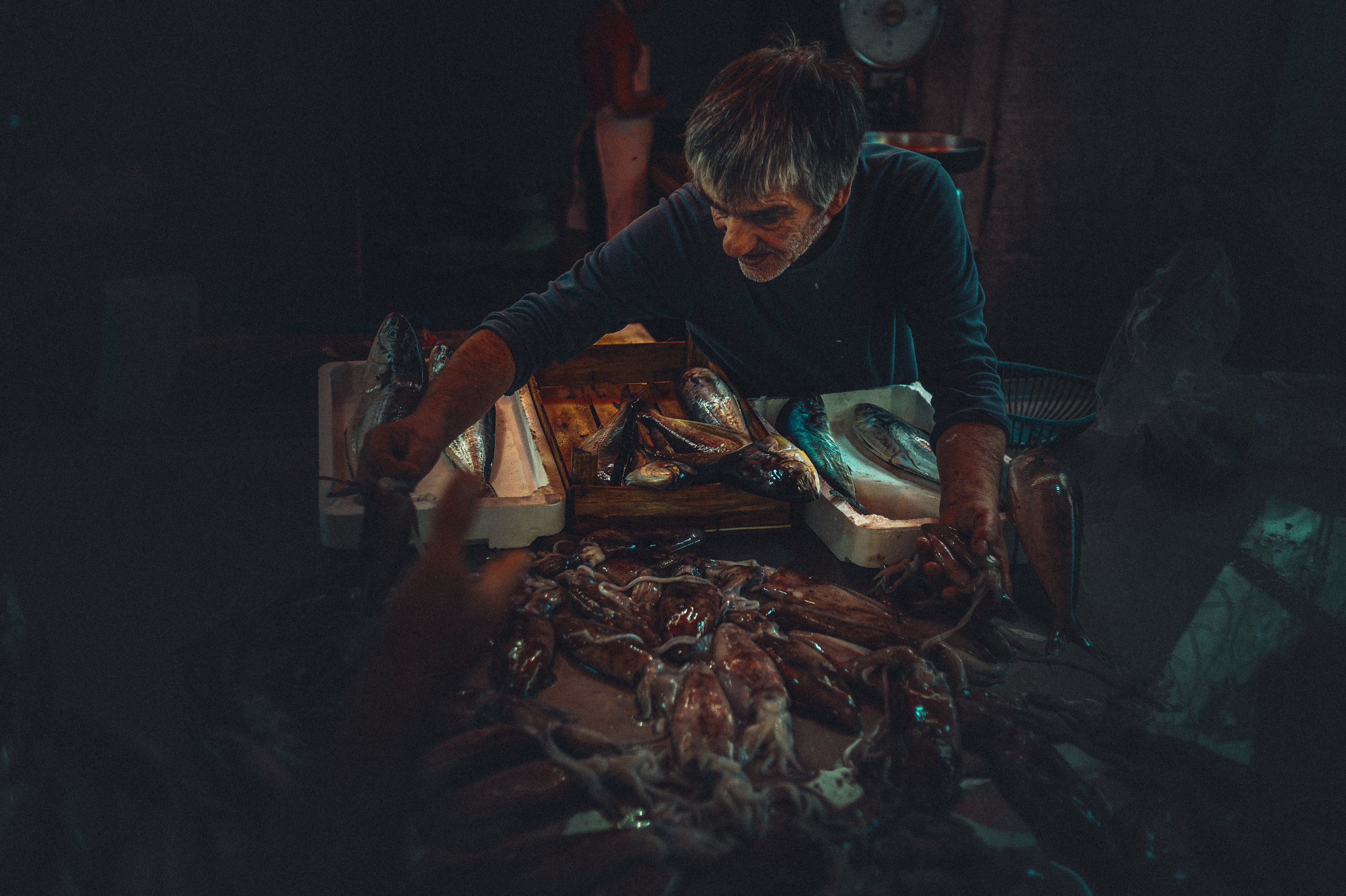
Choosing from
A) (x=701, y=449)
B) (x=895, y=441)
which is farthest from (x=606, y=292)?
(x=895, y=441)

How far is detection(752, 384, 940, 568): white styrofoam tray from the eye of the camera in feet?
7.45

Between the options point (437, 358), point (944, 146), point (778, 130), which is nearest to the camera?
point (778, 130)

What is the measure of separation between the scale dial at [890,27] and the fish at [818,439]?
3.37 m

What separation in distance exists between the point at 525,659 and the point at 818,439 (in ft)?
4.18

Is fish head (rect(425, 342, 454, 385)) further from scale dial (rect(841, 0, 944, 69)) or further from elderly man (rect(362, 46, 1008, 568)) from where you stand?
scale dial (rect(841, 0, 944, 69))

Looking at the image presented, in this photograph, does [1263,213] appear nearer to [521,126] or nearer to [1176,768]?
[1176,768]

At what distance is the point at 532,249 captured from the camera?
31.2 feet

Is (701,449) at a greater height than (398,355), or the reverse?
(398,355)

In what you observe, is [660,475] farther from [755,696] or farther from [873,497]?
[755,696]

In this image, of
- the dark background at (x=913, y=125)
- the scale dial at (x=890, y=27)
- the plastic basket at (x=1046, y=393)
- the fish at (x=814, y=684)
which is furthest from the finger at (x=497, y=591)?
the scale dial at (x=890, y=27)

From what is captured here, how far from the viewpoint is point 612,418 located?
3.07 m

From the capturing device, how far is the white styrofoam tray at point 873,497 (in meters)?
2.27

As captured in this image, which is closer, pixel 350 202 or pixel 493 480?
pixel 493 480

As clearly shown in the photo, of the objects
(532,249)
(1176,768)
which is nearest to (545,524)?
(1176,768)
